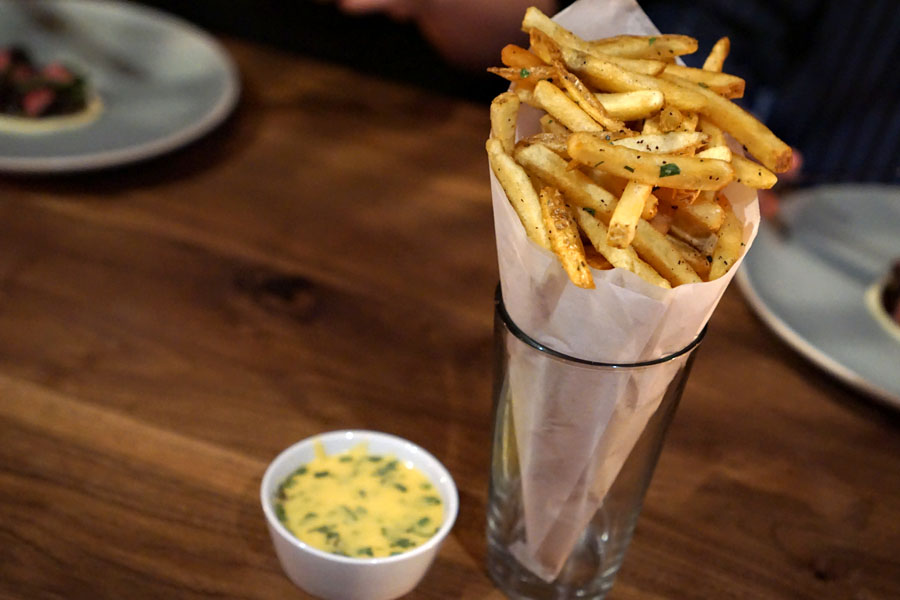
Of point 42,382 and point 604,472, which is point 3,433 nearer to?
point 42,382

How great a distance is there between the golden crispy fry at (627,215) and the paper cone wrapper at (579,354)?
0.10ft

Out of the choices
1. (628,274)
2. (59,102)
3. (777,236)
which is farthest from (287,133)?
(628,274)

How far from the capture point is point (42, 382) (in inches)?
44.7

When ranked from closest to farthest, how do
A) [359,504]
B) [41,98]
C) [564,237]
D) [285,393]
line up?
1. [564,237]
2. [359,504]
3. [285,393]
4. [41,98]

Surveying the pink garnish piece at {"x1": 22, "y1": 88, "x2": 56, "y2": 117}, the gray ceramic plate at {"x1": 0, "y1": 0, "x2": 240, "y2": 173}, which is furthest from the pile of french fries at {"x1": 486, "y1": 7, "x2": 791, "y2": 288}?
the pink garnish piece at {"x1": 22, "y1": 88, "x2": 56, "y2": 117}

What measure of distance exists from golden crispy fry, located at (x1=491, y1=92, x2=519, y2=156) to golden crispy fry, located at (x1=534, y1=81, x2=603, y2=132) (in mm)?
29

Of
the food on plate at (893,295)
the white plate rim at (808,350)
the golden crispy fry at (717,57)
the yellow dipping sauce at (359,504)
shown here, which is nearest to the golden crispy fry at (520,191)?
the golden crispy fry at (717,57)

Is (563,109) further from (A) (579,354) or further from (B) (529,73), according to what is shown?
(A) (579,354)

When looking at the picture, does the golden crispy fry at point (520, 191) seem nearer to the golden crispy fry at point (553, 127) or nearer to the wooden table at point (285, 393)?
the golden crispy fry at point (553, 127)

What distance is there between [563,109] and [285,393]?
23.7 inches

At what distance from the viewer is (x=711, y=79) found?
33.1 inches

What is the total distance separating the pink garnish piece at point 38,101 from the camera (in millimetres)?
1765

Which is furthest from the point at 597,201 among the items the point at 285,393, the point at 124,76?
the point at 124,76

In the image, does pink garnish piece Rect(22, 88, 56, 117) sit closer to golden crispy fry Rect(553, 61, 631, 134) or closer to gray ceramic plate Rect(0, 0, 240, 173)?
gray ceramic plate Rect(0, 0, 240, 173)
